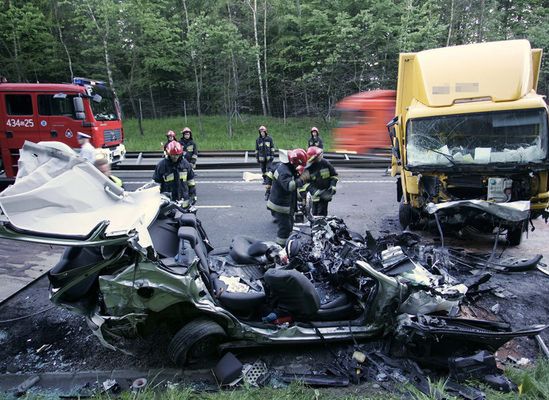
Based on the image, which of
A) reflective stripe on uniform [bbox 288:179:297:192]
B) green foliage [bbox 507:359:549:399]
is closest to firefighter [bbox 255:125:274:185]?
reflective stripe on uniform [bbox 288:179:297:192]

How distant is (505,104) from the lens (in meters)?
5.87

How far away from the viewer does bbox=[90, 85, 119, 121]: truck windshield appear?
1133cm

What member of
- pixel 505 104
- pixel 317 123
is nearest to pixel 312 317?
pixel 505 104

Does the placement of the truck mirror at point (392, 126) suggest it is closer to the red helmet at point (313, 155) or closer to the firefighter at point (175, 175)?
the red helmet at point (313, 155)

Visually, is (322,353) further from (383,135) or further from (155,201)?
(383,135)

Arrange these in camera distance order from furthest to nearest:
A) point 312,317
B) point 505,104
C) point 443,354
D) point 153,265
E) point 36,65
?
point 36,65
point 505,104
point 312,317
point 443,354
point 153,265

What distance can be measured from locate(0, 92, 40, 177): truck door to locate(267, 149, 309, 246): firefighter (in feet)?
25.1

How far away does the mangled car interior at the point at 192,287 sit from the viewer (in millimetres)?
3225

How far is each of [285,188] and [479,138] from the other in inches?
117

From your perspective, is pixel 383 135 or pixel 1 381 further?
pixel 383 135

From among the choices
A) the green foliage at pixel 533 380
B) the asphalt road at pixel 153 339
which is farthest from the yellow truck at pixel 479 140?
the green foliage at pixel 533 380

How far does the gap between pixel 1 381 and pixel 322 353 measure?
→ 2.84 m

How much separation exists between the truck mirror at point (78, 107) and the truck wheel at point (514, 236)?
10026mm

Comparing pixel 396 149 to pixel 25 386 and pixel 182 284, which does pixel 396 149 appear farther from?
pixel 25 386
